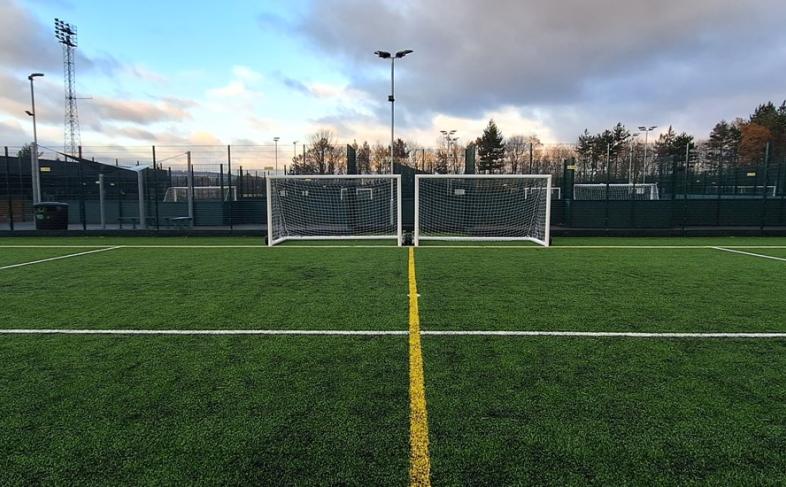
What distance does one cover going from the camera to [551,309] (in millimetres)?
5531

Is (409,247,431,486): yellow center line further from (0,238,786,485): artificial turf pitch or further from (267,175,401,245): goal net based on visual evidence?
(267,175,401,245): goal net

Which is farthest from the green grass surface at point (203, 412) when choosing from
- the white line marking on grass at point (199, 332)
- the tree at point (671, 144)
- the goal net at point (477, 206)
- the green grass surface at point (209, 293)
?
the tree at point (671, 144)

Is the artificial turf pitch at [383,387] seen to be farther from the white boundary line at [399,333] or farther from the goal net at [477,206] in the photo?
the goal net at [477,206]

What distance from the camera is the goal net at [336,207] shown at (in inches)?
634

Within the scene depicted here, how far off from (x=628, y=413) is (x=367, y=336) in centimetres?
238

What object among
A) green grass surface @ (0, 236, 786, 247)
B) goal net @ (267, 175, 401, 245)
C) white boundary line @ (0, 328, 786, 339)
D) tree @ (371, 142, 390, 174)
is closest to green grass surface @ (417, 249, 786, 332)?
white boundary line @ (0, 328, 786, 339)

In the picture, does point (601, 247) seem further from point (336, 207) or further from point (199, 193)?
point (199, 193)

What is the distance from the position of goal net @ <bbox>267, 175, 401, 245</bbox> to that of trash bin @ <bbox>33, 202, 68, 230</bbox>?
24.1 ft

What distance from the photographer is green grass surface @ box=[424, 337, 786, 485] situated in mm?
2369

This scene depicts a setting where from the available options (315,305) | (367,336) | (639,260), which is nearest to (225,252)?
(315,305)

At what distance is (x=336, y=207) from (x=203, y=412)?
14592 millimetres

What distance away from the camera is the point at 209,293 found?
6.47 metres

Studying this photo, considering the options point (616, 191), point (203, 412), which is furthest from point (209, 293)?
point (616, 191)

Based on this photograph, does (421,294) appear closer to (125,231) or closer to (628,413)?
(628,413)
